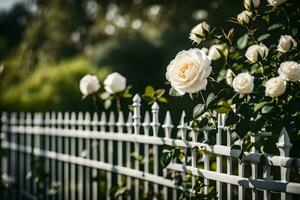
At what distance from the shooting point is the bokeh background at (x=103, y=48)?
8.78 metres

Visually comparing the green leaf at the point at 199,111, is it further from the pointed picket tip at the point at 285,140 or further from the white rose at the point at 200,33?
the pointed picket tip at the point at 285,140

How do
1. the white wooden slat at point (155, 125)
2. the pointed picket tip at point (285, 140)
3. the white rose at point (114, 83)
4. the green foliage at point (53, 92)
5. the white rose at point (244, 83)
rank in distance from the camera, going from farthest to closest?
the green foliage at point (53, 92) < the white rose at point (114, 83) < the white wooden slat at point (155, 125) < the white rose at point (244, 83) < the pointed picket tip at point (285, 140)

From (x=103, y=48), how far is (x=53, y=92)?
4042 millimetres

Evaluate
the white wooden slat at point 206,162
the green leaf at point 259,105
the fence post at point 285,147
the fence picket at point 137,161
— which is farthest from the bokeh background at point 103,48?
the fence post at point 285,147

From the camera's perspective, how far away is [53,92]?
8844 millimetres

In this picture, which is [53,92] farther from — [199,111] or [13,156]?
[199,111]

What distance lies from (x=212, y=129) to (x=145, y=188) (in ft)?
3.73

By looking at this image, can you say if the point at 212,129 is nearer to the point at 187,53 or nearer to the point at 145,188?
the point at 187,53

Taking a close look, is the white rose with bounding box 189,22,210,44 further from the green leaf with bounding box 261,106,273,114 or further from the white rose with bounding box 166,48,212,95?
the green leaf with bounding box 261,106,273,114

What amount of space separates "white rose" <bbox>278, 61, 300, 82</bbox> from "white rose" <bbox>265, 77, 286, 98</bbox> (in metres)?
0.04

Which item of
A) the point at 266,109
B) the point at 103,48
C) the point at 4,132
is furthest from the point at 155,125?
the point at 103,48

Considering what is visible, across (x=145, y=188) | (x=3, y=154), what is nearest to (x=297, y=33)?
(x=145, y=188)

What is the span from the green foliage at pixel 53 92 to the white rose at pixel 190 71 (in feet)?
17.6

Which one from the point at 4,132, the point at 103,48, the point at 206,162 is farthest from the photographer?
the point at 103,48
